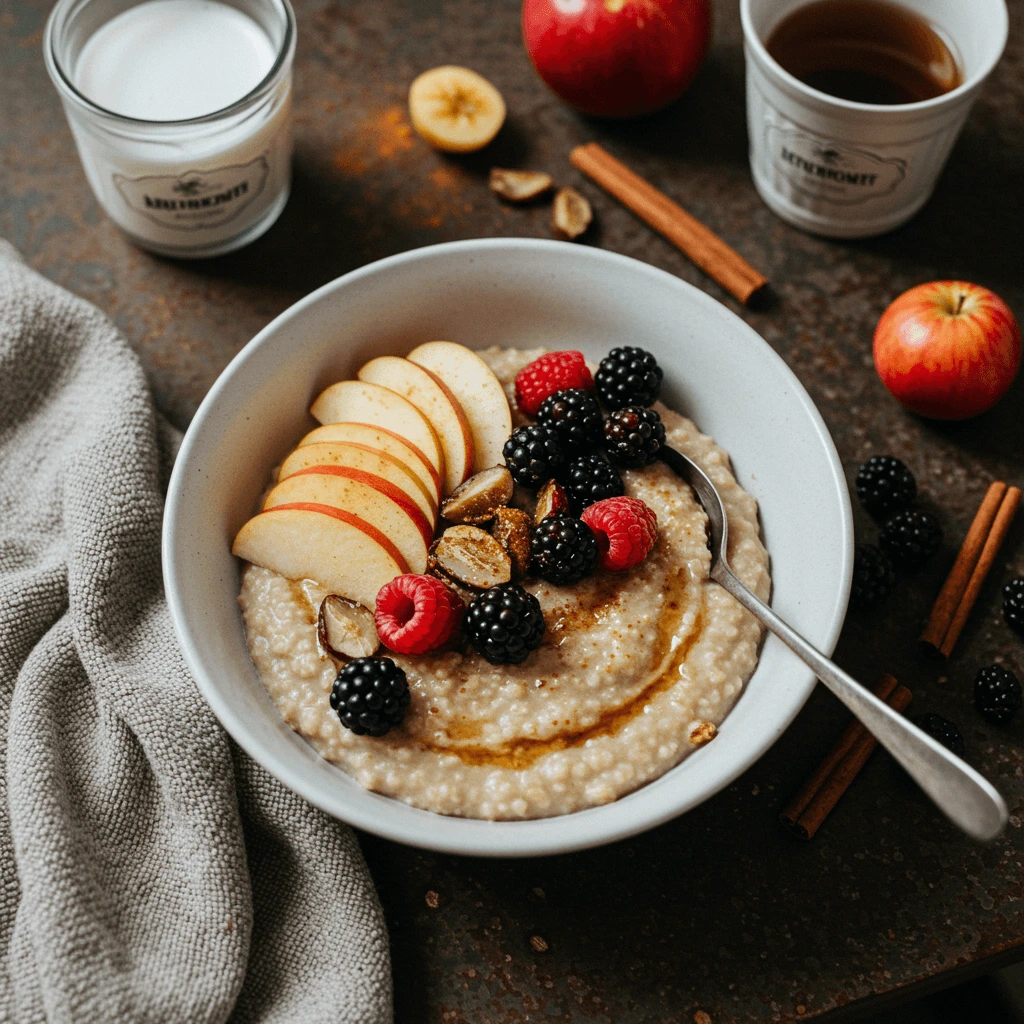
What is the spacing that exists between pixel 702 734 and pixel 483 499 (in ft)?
2.07

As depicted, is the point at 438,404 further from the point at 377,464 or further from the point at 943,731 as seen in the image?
the point at 943,731

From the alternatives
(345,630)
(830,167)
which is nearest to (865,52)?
(830,167)

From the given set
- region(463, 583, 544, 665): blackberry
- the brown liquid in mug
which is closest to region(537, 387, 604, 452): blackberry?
region(463, 583, 544, 665): blackberry

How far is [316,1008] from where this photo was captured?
6.29 feet

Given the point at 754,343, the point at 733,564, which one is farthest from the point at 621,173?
the point at 733,564

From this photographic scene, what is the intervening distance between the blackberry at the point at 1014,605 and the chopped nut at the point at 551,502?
40.2 inches

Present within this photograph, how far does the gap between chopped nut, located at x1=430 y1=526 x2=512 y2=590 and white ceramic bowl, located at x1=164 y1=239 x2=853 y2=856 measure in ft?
1.41

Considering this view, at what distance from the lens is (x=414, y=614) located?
1.95m

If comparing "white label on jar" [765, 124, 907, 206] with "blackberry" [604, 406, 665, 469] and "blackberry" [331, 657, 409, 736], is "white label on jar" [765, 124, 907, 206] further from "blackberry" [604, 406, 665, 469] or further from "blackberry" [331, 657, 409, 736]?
"blackberry" [331, 657, 409, 736]

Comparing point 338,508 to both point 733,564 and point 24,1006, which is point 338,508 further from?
point 24,1006

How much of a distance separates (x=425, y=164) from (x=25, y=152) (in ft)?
3.57

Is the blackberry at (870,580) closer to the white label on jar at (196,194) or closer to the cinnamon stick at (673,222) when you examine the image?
the cinnamon stick at (673,222)

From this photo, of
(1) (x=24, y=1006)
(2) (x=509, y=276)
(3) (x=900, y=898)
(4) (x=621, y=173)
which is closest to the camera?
(1) (x=24, y=1006)

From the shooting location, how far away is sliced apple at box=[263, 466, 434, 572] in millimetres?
2117
